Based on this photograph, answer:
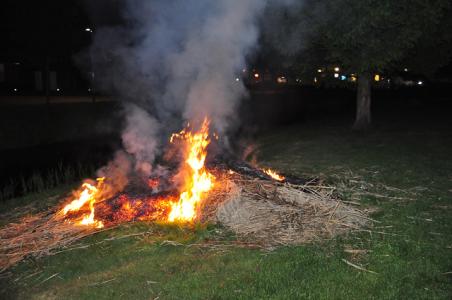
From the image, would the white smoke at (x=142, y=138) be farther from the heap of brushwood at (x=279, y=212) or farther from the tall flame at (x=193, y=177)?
the heap of brushwood at (x=279, y=212)

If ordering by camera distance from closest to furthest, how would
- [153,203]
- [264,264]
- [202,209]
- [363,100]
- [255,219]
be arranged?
[264,264], [255,219], [202,209], [153,203], [363,100]

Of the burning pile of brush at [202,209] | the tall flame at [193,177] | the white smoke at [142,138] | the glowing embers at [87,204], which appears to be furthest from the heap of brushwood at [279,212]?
the white smoke at [142,138]

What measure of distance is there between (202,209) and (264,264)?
82.1 inches

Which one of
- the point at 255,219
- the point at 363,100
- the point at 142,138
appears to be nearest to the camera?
the point at 255,219

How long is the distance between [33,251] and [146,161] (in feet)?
11.7

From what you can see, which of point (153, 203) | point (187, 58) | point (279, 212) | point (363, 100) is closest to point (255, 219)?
point (279, 212)

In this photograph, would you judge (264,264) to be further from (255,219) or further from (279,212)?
(279,212)

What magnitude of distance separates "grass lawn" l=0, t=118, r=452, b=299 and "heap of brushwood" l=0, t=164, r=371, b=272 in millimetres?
263

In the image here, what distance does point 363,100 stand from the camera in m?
18.9

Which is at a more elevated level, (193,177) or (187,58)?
(187,58)

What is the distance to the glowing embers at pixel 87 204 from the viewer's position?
7714mm

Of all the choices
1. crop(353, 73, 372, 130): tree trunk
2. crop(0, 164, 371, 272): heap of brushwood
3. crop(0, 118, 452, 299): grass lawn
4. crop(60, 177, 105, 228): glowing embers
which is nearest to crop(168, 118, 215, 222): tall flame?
crop(0, 164, 371, 272): heap of brushwood

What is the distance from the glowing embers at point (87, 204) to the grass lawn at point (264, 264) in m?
0.70

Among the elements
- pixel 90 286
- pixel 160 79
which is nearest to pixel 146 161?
pixel 160 79
